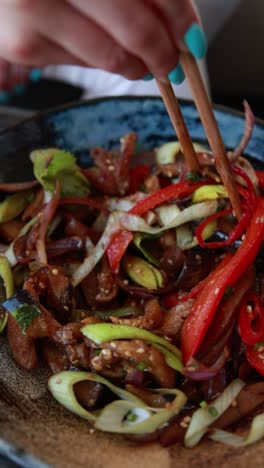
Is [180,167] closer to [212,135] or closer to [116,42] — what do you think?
[212,135]

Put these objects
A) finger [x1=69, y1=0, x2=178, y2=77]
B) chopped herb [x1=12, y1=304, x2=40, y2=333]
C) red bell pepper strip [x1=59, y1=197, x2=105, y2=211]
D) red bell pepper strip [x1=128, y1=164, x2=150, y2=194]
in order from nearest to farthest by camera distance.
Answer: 1. finger [x1=69, y1=0, x2=178, y2=77]
2. chopped herb [x1=12, y1=304, x2=40, y2=333]
3. red bell pepper strip [x1=59, y1=197, x2=105, y2=211]
4. red bell pepper strip [x1=128, y1=164, x2=150, y2=194]

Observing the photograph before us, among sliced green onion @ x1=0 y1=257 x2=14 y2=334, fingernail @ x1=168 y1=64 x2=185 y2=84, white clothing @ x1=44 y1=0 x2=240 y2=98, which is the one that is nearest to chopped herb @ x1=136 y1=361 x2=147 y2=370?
sliced green onion @ x1=0 y1=257 x2=14 y2=334

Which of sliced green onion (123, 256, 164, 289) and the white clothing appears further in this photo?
the white clothing

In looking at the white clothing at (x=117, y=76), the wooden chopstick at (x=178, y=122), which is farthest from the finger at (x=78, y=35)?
the white clothing at (x=117, y=76)

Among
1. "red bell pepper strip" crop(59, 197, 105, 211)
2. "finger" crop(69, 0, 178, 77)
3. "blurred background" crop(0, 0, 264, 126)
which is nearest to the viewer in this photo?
"finger" crop(69, 0, 178, 77)

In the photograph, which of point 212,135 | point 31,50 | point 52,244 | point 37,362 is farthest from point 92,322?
point 31,50

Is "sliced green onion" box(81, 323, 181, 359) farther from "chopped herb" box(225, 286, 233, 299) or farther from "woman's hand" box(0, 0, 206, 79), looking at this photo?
"woman's hand" box(0, 0, 206, 79)
